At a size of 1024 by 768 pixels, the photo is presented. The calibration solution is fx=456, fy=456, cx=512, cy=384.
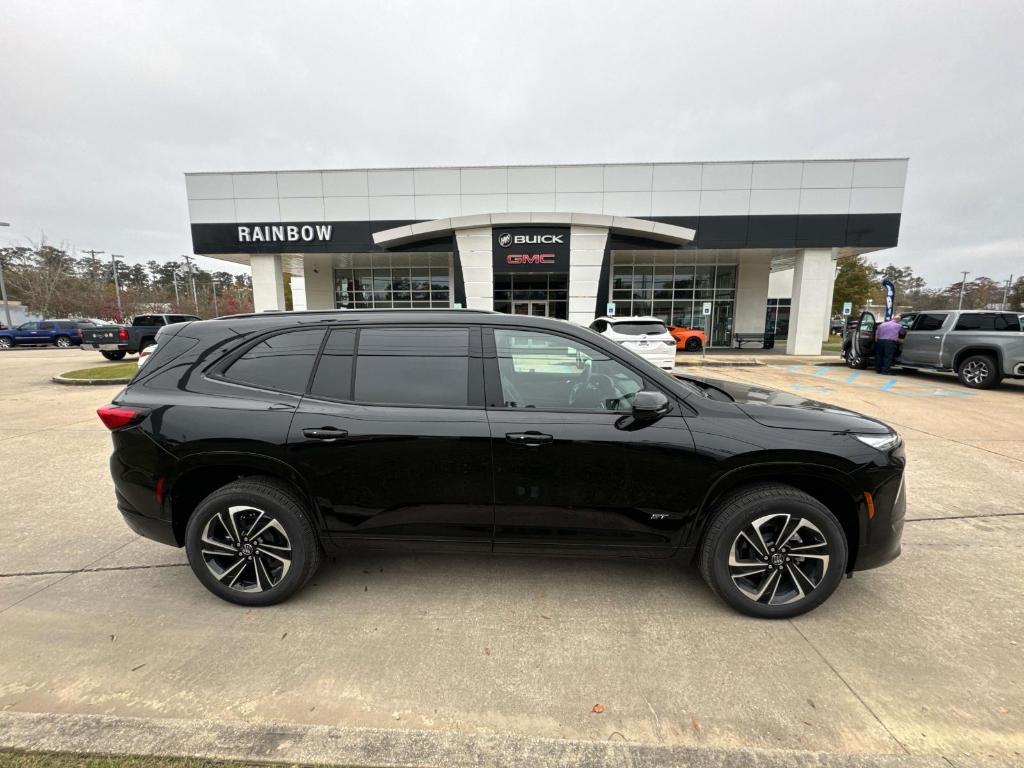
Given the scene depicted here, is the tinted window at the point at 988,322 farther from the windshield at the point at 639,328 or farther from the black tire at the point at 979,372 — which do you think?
the windshield at the point at 639,328

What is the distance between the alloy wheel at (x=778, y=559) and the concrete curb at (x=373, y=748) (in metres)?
0.87

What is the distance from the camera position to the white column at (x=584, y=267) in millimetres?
17656

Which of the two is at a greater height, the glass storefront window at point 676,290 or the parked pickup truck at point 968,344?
the glass storefront window at point 676,290

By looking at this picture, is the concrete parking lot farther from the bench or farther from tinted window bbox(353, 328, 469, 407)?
the bench

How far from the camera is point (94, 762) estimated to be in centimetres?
177

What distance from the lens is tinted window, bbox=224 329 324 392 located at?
2.77 m

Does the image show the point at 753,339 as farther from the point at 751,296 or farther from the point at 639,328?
the point at 639,328

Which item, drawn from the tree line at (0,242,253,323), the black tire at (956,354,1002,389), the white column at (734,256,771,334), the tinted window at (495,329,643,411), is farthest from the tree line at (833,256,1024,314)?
the tree line at (0,242,253,323)

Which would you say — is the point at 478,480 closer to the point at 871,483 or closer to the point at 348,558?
the point at 348,558

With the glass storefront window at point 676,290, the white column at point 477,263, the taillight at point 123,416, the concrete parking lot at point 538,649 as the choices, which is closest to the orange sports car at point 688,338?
the glass storefront window at point 676,290

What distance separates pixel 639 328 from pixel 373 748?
12.3 meters

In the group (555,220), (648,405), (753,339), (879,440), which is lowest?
(753,339)

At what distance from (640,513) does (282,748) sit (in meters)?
1.97

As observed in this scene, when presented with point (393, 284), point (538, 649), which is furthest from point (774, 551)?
point (393, 284)
